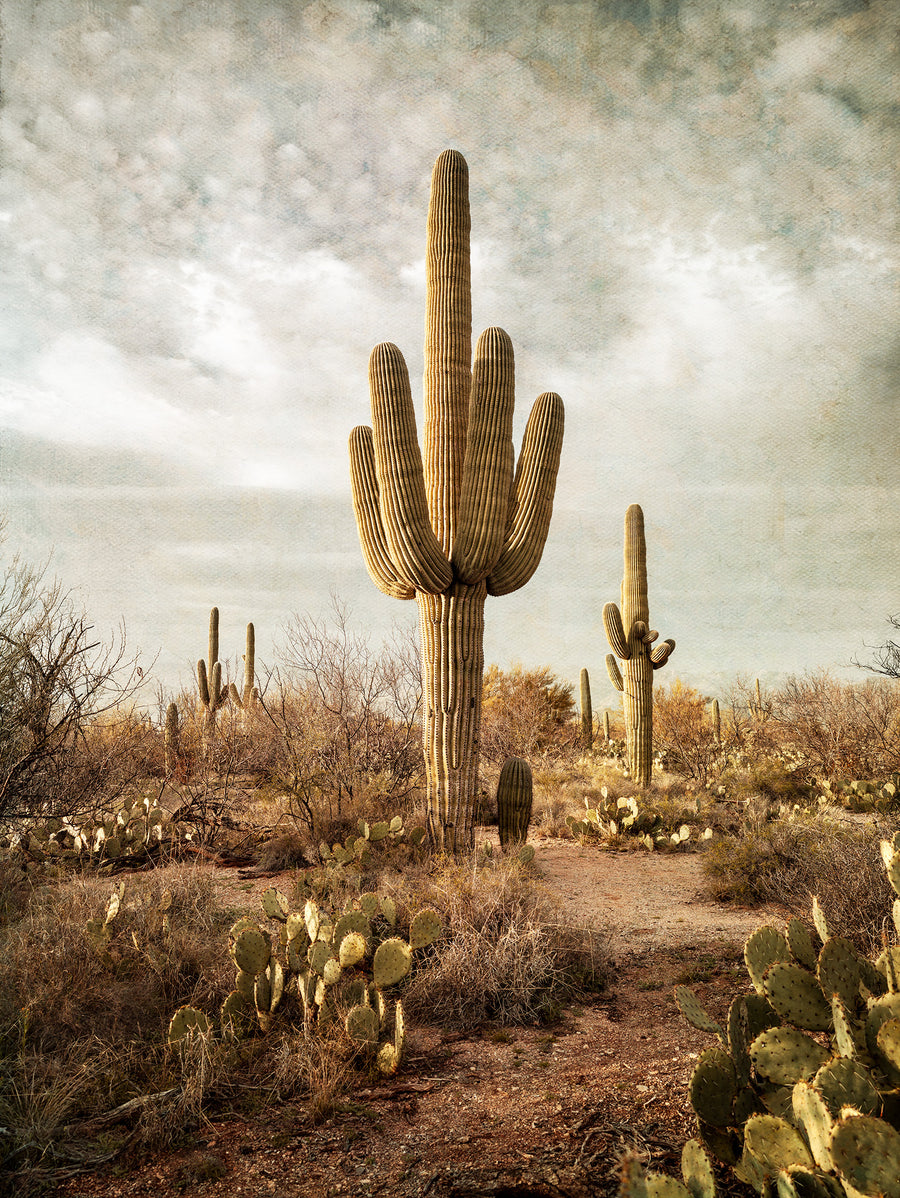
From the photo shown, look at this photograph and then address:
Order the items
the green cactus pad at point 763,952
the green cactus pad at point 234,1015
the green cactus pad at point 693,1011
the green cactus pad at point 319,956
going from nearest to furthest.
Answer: the green cactus pad at point 693,1011, the green cactus pad at point 763,952, the green cactus pad at point 234,1015, the green cactus pad at point 319,956

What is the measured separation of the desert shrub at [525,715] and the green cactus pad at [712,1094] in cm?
1471

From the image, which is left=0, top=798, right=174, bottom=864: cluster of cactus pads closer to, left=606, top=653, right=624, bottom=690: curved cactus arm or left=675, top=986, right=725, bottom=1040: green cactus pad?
left=675, top=986, right=725, bottom=1040: green cactus pad

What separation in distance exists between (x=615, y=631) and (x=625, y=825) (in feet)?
14.1

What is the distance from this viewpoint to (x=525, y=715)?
2122 cm

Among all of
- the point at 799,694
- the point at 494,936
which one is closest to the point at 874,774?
the point at 799,694

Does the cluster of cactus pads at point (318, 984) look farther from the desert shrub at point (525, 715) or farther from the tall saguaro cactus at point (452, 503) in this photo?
the desert shrub at point (525, 715)

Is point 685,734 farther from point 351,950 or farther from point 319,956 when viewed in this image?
point 319,956

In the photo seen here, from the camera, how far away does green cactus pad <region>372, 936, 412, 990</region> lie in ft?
14.6

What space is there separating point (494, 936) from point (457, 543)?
3975mm

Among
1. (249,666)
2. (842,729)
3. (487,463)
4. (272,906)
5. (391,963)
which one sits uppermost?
(487,463)

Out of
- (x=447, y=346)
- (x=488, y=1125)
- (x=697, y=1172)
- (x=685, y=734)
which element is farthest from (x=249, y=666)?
(x=697, y=1172)

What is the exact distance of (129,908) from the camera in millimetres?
5805

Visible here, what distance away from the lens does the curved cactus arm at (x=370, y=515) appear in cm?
824

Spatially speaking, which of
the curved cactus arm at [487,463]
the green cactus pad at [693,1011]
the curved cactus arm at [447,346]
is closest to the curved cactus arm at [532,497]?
the curved cactus arm at [487,463]
